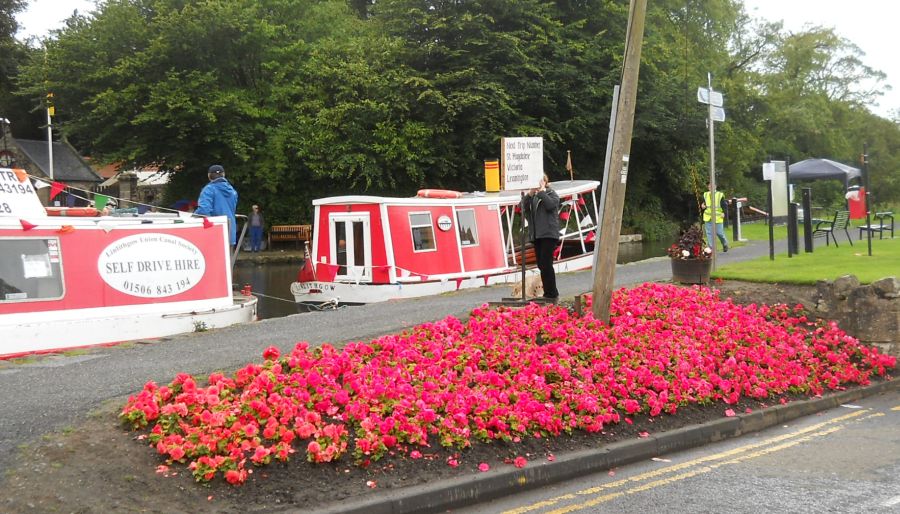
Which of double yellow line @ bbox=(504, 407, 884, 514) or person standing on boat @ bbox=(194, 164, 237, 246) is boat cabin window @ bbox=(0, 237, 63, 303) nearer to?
person standing on boat @ bbox=(194, 164, 237, 246)

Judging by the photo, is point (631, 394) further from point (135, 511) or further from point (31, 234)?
point (31, 234)

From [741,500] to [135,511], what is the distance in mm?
4001

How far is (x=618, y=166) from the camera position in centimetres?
955

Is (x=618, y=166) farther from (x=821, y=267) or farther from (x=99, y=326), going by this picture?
(x=99, y=326)

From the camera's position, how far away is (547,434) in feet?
22.6

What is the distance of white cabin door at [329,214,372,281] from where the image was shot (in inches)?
760

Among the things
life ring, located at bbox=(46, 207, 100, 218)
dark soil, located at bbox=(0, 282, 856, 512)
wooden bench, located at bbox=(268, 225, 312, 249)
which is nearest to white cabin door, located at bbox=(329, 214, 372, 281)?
life ring, located at bbox=(46, 207, 100, 218)

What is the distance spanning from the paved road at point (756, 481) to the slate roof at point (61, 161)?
163ft

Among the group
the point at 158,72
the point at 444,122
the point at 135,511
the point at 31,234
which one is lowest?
the point at 135,511

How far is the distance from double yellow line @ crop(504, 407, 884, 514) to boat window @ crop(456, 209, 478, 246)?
1290 cm

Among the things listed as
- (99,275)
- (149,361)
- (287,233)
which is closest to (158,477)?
(149,361)

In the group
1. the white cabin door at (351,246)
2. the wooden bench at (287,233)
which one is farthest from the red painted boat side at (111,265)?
the wooden bench at (287,233)

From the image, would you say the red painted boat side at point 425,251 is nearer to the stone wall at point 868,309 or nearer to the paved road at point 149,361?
the paved road at point 149,361

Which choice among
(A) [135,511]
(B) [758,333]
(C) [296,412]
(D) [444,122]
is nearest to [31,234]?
(C) [296,412]
